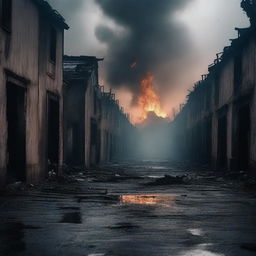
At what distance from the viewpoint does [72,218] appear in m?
8.45

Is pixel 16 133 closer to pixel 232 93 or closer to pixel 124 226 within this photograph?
pixel 124 226

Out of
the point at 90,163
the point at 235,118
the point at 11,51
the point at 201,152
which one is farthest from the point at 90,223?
the point at 201,152

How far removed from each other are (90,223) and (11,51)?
718 cm

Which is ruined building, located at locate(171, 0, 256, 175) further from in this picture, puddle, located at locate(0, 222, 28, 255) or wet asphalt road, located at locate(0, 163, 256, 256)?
puddle, located at locate(0, 222, 28, 255)

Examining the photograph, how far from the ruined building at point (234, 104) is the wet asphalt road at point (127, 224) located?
773cm

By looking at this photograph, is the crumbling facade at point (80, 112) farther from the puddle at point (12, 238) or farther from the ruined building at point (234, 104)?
the puddle at point (12, 238)

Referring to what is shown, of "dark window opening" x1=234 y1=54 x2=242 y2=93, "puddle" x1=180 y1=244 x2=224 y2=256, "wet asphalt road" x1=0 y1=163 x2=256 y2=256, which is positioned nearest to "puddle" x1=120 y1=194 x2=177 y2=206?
"wet asphalt road" x1=0 y1=163 x2=256 y2=256

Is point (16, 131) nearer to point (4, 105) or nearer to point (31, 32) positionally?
point (4, 105)

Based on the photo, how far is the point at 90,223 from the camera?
7.89m

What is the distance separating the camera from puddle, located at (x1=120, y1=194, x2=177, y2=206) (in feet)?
36.2

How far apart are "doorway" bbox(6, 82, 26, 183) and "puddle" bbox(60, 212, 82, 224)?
6.20 m

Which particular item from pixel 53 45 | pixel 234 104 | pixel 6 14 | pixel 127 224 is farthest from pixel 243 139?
pixel 127 224

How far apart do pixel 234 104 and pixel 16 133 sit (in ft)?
37.3

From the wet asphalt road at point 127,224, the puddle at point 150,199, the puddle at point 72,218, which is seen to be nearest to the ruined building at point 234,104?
the puddle at point 150,199
